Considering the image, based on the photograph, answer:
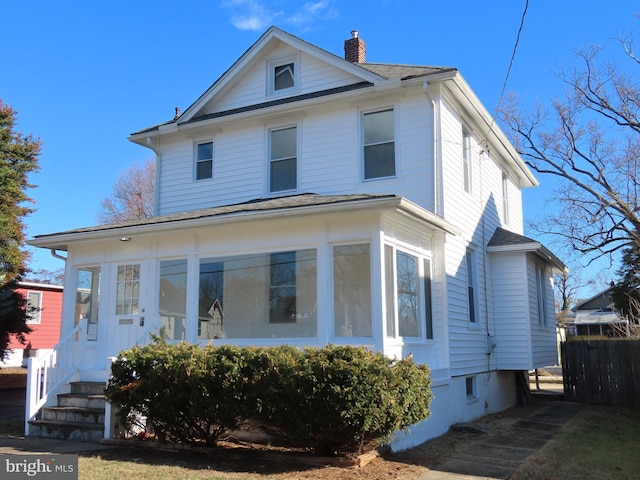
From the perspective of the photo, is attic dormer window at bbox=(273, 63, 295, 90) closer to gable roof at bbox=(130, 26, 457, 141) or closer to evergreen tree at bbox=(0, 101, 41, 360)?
gable roof at bbox=(130, 26, 457, 141)

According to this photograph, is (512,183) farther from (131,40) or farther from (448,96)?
(131,40)

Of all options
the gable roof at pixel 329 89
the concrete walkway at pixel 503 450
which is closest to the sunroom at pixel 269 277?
the concrete walkway at pixel 503 450

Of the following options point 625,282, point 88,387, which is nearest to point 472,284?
point 88,387

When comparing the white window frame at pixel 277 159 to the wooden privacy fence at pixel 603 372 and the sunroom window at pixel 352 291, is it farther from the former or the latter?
the wooden privacy fence at pixel 603 372

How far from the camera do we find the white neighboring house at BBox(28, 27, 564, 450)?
1025cm

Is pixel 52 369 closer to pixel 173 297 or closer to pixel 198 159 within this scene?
pixel 173 297

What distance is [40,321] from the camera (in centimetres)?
3152

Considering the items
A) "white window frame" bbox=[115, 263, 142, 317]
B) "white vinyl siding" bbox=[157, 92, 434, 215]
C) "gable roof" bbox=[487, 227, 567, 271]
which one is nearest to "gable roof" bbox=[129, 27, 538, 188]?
"white vinyl siding" bbox=[157, 92, 434, 215]

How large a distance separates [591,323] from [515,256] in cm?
3674

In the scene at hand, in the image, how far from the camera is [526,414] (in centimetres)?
1416

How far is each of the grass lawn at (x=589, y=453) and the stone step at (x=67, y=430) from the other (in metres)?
6.48

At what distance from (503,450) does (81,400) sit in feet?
23.9

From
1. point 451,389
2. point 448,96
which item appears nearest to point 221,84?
point 448,96

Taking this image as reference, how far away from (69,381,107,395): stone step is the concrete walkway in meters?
6.41
